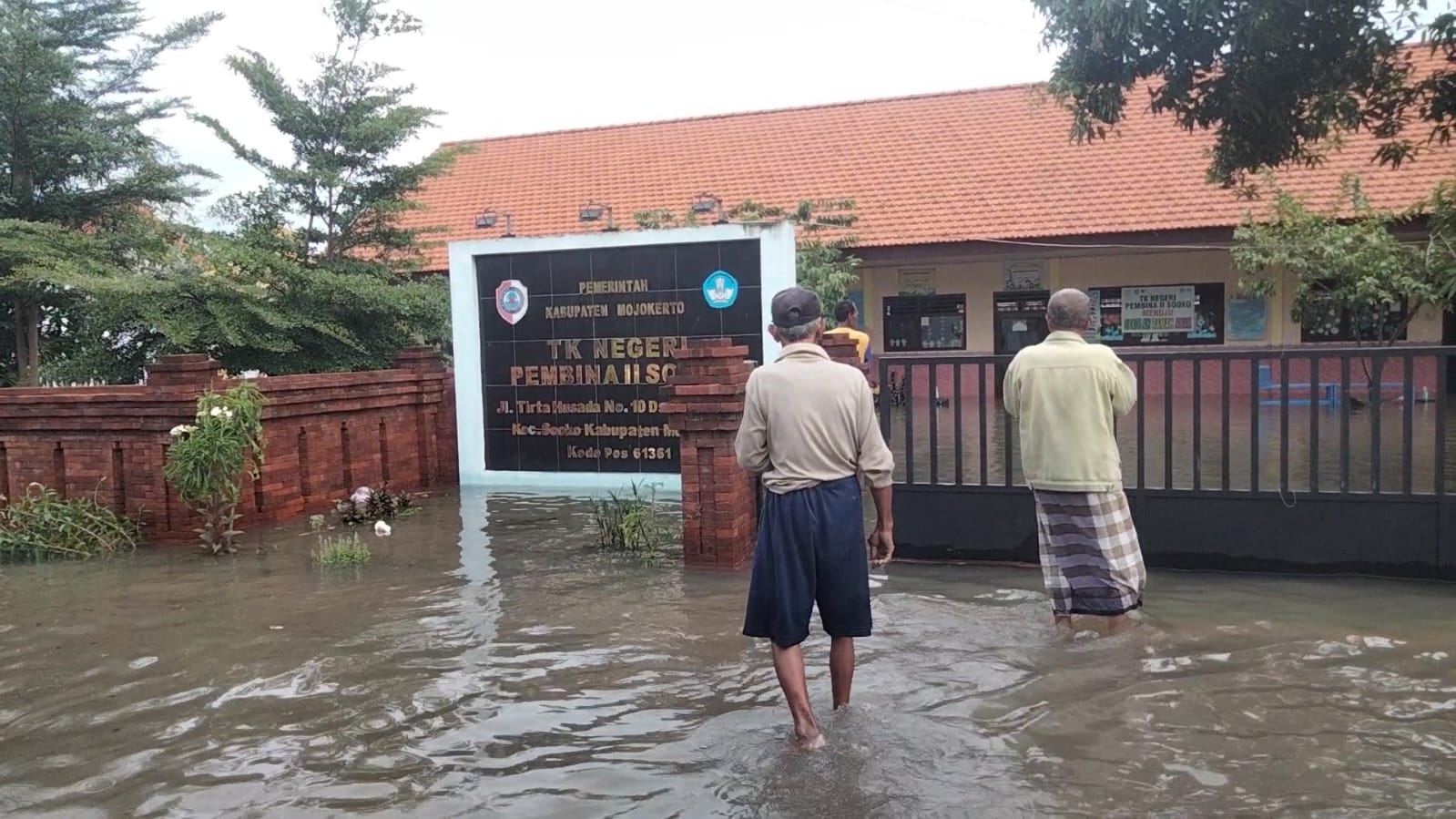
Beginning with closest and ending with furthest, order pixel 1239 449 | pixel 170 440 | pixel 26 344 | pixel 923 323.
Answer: pixel 170 440
pixel 1239 449
pixel 26 344
pixel 923 323

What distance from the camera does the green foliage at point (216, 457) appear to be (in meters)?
7.92

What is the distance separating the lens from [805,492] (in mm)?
4219

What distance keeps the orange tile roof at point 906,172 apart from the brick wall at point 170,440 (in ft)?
20.6

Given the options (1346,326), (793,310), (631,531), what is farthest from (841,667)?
(1346,326)

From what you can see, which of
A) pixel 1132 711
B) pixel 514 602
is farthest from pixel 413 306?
pixel 1132 711

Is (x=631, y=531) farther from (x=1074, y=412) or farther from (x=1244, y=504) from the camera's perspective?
(x=1244, y=504)

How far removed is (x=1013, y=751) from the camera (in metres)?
4.08

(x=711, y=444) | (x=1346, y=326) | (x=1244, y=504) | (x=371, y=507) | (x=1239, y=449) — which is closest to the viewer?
(x=1244, y=504)

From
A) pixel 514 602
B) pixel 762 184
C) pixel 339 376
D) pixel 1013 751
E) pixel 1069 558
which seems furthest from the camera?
pixel 762 184

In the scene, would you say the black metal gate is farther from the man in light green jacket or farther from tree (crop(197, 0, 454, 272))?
tree (crop(197, 0, 454, 272))

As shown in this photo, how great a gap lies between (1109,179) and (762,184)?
19.8ft

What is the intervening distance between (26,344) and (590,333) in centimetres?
723

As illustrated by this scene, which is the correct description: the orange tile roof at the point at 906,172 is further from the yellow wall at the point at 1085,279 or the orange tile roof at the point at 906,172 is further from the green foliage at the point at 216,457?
the green foliage at the point at 216,457

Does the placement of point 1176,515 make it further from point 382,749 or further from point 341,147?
point 341,147
